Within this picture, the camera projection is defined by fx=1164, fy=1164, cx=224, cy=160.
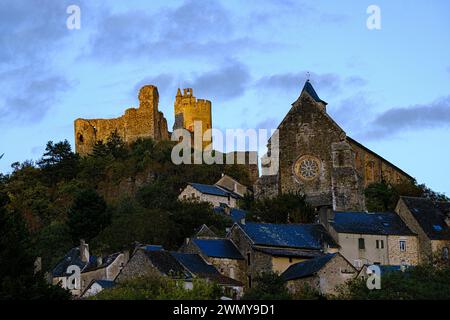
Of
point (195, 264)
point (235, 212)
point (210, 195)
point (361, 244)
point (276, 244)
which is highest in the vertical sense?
point (210, 195)

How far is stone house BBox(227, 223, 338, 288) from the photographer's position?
52750mm

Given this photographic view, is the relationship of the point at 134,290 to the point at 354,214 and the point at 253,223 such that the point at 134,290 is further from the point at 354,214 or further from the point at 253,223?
the point at 354,214

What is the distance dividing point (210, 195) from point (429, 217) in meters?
21.7

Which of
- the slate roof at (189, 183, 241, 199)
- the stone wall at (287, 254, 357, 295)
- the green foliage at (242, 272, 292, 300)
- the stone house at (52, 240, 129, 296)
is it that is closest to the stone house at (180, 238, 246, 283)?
the stone wall at (287, 254, 357, 295)

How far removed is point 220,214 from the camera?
67.8 metres

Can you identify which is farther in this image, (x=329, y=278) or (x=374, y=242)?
(x=374, y=242)

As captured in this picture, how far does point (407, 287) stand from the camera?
4403cm

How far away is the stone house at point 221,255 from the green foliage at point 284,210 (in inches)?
262

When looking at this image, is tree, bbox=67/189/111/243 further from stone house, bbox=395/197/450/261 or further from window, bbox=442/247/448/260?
window, bbox=442/247/448/260

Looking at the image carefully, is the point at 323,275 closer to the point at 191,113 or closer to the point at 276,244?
the point at 276,244

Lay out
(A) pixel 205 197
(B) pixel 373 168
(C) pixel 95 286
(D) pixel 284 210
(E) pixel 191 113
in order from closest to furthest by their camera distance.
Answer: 1. (C) pixel 95 286
2. (D) pixel 284 210
3. (B) pixel 373 168
4. (A) pixel 205 197
5. (E) pixel 191 113

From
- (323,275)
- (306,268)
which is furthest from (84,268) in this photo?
(323,275)
